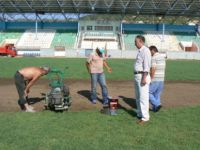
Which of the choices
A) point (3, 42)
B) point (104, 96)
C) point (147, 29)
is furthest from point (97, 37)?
point (104, 96)

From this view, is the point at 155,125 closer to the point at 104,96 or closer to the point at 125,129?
the point at 125,129

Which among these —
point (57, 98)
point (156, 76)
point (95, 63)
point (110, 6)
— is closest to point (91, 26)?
point (110, 6)

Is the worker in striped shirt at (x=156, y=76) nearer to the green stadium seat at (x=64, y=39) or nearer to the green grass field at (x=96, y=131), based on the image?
the green grass field at (x=96, y=131)

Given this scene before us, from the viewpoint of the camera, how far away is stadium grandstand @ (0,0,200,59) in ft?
225

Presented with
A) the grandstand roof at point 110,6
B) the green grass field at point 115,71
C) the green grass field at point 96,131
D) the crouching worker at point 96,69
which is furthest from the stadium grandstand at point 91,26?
the green grass field at point 96,131

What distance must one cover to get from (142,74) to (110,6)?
6031 cm

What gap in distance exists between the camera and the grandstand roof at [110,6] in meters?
67.5

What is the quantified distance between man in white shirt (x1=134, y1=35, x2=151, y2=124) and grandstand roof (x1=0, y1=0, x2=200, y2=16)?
58069 millimetres

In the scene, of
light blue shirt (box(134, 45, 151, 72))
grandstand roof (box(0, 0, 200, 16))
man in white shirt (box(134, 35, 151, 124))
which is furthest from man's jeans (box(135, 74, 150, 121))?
grandstand roof (box(0, 0, 200, 16))

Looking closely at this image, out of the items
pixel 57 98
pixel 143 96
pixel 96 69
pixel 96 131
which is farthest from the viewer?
pixel 96 69

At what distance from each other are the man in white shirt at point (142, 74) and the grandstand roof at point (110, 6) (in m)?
58.1

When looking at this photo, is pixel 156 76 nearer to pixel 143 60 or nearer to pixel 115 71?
pixel 143 60

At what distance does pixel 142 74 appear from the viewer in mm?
9625

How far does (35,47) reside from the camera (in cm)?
6762
